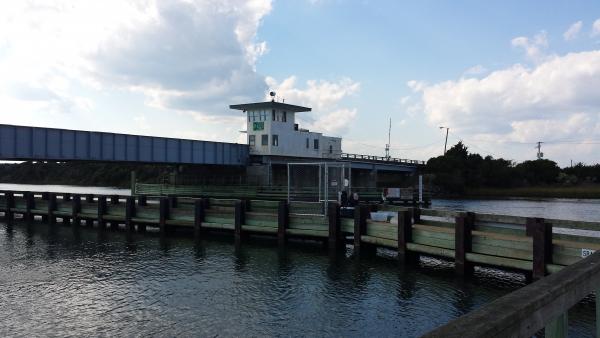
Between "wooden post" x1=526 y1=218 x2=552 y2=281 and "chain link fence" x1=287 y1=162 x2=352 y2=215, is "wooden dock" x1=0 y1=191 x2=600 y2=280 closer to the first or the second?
"wooden post" x1=526 y1=218 x2=552 y2=281

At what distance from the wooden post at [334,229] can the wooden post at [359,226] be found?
4.03 feet

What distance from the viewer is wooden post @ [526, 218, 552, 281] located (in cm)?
1509

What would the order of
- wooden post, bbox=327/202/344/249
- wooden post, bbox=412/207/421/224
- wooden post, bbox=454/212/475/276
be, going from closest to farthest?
wooden post, bbox=454/212/475/276, wooden post, bbox=412/207/421/224, wooden post, bbox=327/202/344/249

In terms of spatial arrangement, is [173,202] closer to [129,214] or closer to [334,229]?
[129,214]

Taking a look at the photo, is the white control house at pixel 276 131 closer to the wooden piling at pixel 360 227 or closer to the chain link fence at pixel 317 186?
the chain link fence at pixel 317 186

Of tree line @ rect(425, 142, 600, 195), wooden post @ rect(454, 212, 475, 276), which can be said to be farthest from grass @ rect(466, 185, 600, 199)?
wooden post @ rect(454, 212, 475, 276)

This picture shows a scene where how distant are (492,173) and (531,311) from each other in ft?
339

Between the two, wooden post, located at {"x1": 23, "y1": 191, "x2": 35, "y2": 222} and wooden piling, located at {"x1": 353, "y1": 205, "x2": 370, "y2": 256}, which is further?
wooden post, located at {"x1": 23, "y1": 191, "x2": 35, "y2": 222}

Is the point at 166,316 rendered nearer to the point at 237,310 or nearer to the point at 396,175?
the point at 237,310

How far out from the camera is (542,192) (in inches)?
3524

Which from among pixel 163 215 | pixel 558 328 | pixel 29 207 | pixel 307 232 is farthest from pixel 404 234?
pixel 29 207

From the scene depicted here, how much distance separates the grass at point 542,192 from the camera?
8356 cm

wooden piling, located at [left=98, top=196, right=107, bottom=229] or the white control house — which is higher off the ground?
the white control house

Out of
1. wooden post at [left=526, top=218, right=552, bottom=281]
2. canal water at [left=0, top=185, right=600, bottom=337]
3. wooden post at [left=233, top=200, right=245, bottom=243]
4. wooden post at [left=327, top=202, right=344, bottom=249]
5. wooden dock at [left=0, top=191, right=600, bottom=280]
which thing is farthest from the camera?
wooden post at [left=233, top=200, right=245, bottom=243]
